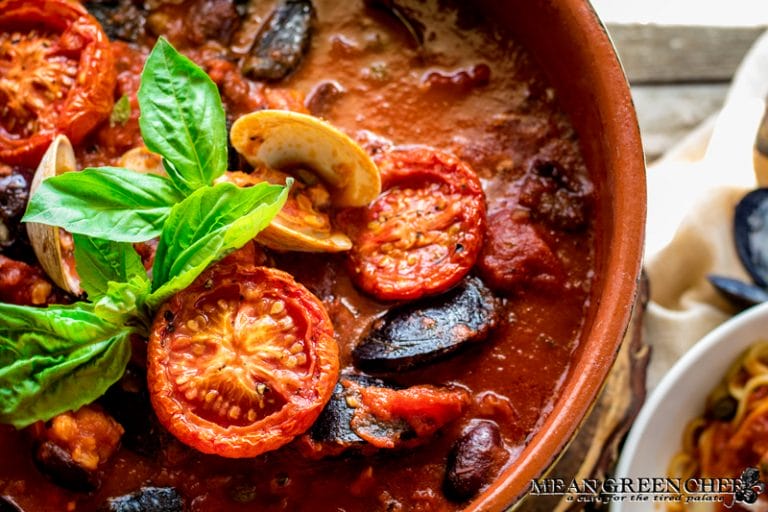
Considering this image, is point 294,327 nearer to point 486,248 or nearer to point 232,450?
point 232,450

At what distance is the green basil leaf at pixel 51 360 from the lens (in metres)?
2.36

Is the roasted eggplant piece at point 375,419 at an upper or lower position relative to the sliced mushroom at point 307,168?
lower

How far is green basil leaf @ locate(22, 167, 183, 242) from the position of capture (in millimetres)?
2352

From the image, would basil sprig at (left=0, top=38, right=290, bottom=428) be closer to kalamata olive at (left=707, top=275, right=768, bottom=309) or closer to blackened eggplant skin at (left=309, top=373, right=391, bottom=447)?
blackened eggplant skin at (left=309, top=373, right=391, bottom=447)

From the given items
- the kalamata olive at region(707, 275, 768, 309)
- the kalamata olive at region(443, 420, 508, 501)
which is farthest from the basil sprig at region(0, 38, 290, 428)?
the kalamata olive at region(707, 275, 768, 309)

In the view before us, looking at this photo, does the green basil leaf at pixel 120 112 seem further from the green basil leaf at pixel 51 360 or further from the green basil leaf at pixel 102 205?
the green basil leaf at pixel 51 360

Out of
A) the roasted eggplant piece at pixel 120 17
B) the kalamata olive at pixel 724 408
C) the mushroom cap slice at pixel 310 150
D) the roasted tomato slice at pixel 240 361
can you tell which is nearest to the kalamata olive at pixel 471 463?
the roasted tomato slice at pixel 240 361

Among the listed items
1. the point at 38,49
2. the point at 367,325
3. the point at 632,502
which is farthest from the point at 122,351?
the point at 632,502

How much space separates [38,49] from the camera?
2941mm

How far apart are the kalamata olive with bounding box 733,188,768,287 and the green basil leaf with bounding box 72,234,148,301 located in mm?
2697

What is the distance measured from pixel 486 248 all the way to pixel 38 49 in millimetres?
1589

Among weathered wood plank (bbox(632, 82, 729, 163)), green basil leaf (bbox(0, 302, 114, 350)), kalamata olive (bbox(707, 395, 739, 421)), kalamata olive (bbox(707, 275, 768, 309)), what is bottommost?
kalamata olive (bbox(707, 395, 739, 421))

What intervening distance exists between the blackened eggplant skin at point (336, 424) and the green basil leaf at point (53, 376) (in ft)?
1.87

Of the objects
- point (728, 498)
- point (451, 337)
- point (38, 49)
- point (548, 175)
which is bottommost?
point (728, 498)
